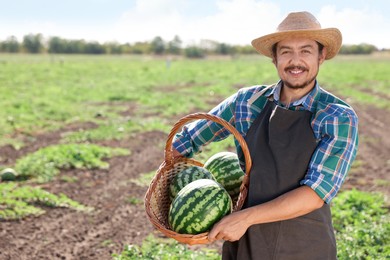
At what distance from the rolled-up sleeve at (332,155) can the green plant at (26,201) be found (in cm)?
488

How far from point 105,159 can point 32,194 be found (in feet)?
9.28

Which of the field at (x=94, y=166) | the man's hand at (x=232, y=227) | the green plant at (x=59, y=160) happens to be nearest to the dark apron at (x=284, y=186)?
the man's hand at (x=232, y=227)

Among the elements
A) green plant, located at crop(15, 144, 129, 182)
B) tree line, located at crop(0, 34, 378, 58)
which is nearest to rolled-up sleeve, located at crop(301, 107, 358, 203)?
green plant, located at crop(15, 144, 129, 182)

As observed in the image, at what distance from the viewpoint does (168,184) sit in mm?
3549

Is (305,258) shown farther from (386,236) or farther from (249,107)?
(386,236)

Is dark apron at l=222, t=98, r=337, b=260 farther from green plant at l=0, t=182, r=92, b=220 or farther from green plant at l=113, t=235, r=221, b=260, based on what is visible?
green plant at l=0, t=182, r=92, b=220

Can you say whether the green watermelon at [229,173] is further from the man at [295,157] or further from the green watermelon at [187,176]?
the man at [295,157]

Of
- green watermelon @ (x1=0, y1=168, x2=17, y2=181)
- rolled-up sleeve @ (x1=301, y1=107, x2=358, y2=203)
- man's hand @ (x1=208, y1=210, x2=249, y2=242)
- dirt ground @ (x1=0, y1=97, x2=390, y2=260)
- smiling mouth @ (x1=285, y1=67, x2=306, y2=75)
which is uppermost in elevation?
smiling mouth @ (x1=285, y1=67, x2=306, y2=75)

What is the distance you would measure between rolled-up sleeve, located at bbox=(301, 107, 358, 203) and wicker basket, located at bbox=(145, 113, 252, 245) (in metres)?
0.42

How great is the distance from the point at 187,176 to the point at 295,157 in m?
0.83

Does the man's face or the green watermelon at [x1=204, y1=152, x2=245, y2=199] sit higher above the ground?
the man's face

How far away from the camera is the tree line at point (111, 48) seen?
387 ft

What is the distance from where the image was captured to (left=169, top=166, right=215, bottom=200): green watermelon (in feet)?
10.9

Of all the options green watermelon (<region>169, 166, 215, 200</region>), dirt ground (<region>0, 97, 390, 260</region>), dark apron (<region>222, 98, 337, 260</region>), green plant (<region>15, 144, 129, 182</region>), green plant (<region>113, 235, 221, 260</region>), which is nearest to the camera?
dark apron (<region>222, 98, 337, 260</region>)
